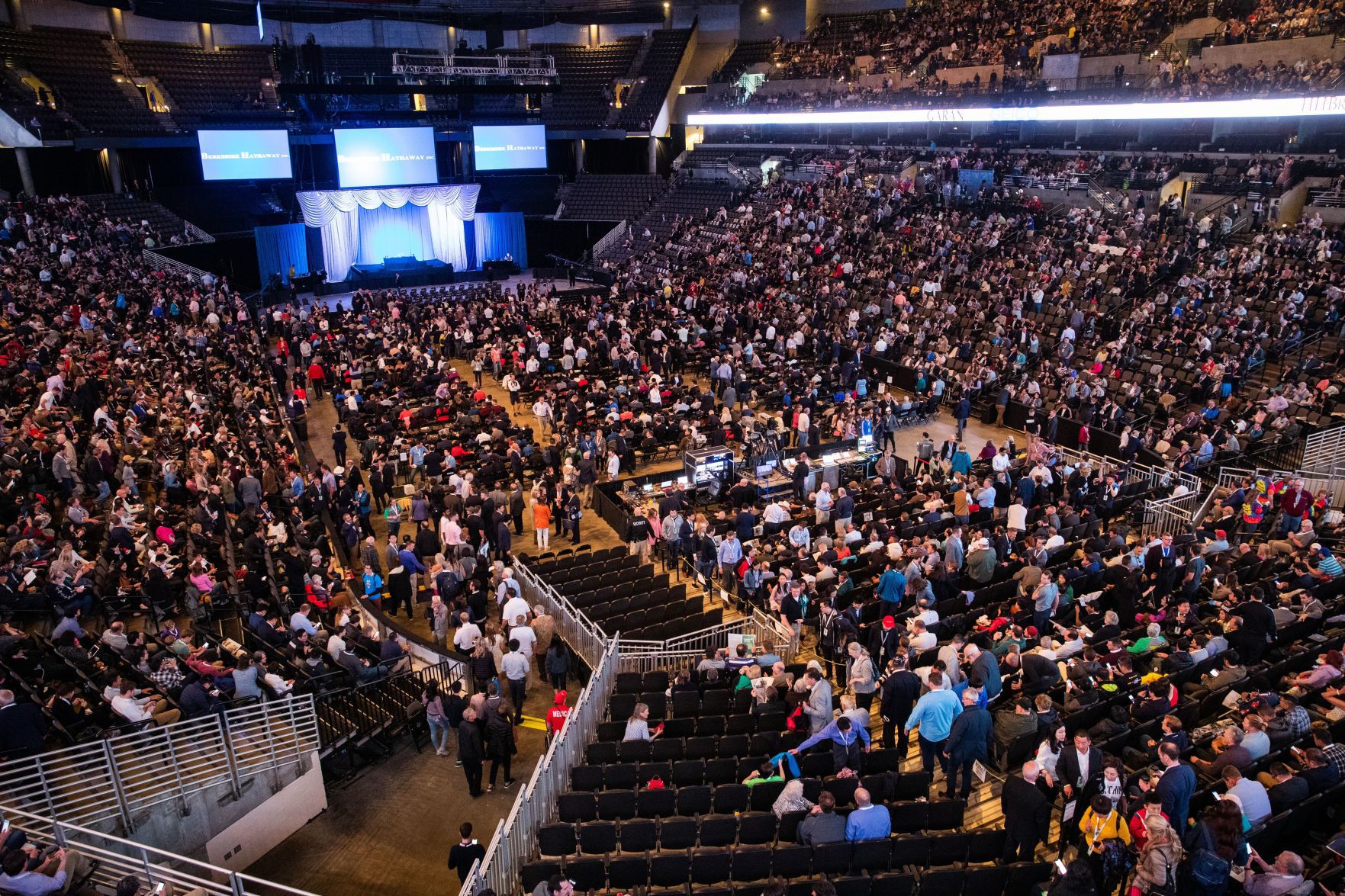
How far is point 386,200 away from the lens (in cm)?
4194

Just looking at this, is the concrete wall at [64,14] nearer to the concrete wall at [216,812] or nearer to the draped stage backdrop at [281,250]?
the draped stage backdrop at [281,250]

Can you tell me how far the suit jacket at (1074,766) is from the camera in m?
8.03

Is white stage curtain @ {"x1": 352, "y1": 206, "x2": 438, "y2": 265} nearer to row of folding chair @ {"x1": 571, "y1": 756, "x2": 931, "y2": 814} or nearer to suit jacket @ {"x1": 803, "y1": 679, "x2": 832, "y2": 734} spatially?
row of folding chair @ {"x1": 571, "y1": 756, "x2": 931, "y2": 814}

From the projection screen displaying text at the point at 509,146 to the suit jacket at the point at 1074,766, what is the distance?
39646 millimetres

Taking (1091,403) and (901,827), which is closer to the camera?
(901,827)

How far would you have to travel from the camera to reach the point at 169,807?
357 inches

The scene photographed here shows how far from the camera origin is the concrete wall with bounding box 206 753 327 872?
9500 mm

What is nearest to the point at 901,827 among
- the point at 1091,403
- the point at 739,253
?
the point at 1091,403

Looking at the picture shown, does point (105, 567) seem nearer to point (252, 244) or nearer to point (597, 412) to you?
point (597, 412)

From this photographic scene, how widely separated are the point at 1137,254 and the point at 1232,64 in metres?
8.91

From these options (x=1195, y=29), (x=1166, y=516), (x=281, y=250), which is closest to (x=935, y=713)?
(x=1166, y=516)

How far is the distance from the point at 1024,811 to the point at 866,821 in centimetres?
124

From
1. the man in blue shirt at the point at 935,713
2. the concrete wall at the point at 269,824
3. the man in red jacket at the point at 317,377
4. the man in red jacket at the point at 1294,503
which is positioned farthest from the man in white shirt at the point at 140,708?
the man in red jacket at the point at 317,377

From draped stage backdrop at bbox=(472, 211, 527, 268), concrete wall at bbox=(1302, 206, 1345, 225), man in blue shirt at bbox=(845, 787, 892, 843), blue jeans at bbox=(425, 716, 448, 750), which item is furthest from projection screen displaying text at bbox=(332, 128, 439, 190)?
man in blue shirt at bbox=(845, 787, 892, 843)
